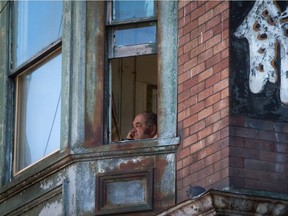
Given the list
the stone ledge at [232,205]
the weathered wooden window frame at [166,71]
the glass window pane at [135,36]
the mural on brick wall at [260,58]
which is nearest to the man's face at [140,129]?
the weathered wooden window frame at [166,71]

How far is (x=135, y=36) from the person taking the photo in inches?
675

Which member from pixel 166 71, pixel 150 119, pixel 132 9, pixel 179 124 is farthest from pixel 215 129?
pixel 132 9

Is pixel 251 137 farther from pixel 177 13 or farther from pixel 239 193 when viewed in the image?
pixel 177 13

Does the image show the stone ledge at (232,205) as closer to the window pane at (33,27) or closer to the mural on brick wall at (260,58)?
the mural on brick wall at (260,58)

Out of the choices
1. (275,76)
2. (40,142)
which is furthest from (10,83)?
(275,76)

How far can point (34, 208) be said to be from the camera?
17.5 m

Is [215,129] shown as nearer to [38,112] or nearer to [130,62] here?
[130,62]

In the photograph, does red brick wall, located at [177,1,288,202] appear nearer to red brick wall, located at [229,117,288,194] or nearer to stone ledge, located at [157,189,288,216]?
red brick wall, located at [229,117,288,194]

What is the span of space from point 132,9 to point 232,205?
10.3ft

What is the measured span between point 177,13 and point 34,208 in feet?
8.74

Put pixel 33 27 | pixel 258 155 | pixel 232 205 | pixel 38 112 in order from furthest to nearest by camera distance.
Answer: pixel 33 27 < pixel 38 112 < pixel 258 155 < pixel 232 205

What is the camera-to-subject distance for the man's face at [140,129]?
54.9 feet

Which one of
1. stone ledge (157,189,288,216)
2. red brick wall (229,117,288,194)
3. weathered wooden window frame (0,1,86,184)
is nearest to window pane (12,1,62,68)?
weathered wooden window frame (0,1,86,184)

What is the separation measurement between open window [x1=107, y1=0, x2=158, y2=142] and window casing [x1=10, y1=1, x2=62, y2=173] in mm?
825
